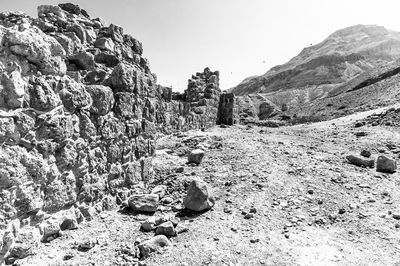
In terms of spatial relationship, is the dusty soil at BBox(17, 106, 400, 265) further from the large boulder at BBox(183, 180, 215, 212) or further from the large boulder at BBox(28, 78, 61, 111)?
the large boulder at BBox(28, 78, 61, 111)

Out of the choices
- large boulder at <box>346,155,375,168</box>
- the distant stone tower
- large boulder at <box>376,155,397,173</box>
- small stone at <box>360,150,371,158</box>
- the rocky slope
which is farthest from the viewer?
the distant stone tower

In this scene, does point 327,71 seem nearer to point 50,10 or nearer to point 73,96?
point 50,10

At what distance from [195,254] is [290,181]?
3.98 meters

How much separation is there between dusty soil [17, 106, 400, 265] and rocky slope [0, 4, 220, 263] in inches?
18.9

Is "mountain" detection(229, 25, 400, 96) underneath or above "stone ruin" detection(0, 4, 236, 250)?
above

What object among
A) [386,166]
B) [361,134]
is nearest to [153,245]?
[386,166]

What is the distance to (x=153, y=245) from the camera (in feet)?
16.2

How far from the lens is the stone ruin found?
429 cm

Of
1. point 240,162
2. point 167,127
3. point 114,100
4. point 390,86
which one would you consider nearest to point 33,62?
point 114,100

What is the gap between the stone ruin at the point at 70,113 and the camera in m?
4.29

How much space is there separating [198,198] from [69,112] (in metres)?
3.12

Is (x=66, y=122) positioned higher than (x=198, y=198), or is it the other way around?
(x=66, y=122)

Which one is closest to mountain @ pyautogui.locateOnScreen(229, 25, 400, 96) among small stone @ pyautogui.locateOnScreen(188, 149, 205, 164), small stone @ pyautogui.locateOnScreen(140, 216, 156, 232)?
small stone @ pyautogui.locateOnScreen(188, 149, 205, 164)

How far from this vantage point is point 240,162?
895 centimetres
